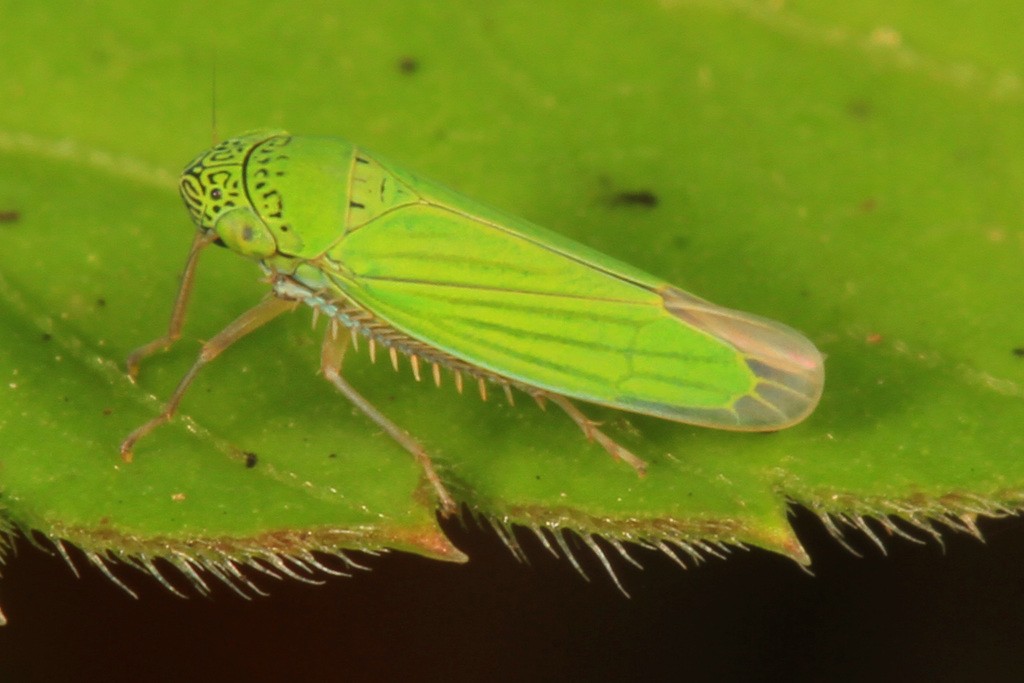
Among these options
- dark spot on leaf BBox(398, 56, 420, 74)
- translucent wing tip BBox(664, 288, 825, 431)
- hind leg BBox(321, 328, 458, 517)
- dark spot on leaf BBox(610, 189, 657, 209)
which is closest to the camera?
hind leg BBox(321, 328, 458, 517)

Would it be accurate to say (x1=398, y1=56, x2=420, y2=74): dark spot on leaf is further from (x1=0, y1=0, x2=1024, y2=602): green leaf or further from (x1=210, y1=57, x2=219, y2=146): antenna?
(x1=210, y1=57, x2=219, y2=146): antenna

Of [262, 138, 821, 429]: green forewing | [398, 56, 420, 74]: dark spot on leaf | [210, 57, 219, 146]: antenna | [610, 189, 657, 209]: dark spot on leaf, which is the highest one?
[610, 189, 657, 209]: dark spot on leaf

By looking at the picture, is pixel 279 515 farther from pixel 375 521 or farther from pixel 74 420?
pixel 74 420

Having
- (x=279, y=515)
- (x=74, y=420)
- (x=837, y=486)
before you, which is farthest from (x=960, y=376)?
(x=74, y=420)

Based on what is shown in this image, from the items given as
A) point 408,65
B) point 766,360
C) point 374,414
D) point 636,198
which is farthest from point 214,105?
point 766,360

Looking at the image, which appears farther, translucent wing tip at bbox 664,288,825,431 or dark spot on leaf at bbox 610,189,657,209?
dark spot on leaf at bbox 610,189,657,209

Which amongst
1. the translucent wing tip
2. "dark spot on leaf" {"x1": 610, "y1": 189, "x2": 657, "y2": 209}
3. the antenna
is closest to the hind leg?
the translucent wing tip
